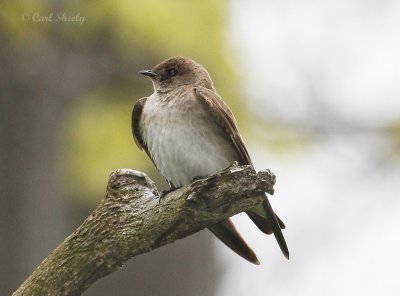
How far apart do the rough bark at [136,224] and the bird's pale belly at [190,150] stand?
1.15m

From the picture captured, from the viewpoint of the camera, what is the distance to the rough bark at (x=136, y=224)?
3.56m

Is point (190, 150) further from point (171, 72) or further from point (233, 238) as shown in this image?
point (171, 72)

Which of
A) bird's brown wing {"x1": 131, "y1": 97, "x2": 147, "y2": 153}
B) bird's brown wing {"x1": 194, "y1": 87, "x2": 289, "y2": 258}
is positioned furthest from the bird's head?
bird's brown wing {"x1": 194, "y1": 87, "x2": 289, "y2": 258}

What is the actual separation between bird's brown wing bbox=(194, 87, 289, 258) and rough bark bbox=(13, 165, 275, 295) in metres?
1.00

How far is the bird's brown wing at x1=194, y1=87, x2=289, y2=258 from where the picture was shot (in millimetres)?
4711

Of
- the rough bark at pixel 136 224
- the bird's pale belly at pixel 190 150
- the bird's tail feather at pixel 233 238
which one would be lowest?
the bird's tail feather at pixel 233 238

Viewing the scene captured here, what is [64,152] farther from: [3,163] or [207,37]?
[207,37]

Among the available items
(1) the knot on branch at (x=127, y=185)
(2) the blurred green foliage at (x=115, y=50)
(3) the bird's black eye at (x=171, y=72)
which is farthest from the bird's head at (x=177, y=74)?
(1) the knot on branch at (x=127, y=185)

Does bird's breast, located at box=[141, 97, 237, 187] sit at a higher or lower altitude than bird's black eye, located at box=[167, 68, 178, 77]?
lower

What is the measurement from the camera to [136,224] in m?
3.73

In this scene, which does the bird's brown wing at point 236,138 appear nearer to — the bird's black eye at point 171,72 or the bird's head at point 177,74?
the bird's head at point 177,74

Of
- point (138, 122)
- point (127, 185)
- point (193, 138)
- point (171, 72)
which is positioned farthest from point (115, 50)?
point (127, 185)

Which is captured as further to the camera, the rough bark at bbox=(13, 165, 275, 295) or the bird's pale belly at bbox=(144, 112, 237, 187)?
the bird's pale belly at bbox=(144, 112, 237, 187)

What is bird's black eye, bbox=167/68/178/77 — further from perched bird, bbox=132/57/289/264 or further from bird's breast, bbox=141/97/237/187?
bird's breast, bbox=141/97/237/187
